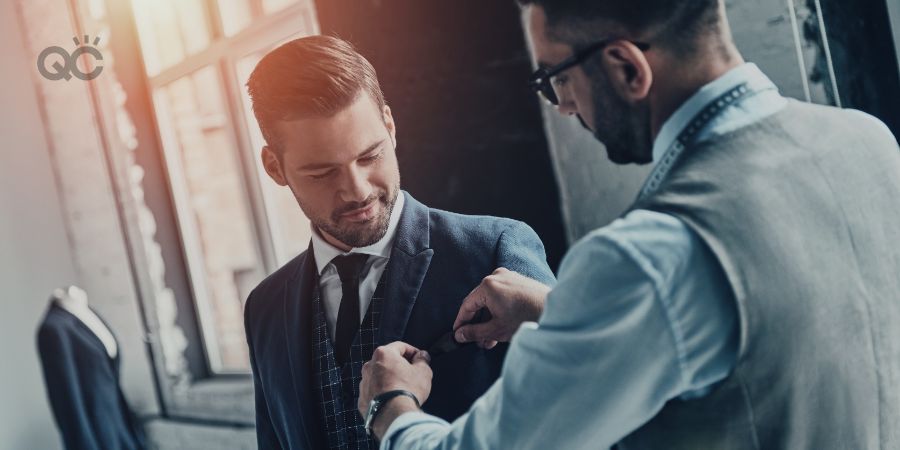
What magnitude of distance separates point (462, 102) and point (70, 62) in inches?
45.5

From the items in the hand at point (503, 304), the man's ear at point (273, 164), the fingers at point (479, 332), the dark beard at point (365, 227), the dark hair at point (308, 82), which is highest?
the dark hair at point (308, 82)

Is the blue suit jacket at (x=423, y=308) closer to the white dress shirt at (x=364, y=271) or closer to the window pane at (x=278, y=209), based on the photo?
the white dress shirt at (x=364, y=271)

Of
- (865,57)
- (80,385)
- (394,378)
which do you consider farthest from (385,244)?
(80,385)

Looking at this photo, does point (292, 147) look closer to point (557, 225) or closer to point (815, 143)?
point (557, 225)

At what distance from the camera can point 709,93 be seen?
772mm

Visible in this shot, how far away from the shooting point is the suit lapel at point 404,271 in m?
1.26

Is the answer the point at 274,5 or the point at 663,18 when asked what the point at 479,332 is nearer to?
the point at 663,18

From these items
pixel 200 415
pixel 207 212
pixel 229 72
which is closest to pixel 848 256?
pixel 229 72

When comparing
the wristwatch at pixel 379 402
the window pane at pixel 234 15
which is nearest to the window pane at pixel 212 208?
the window pane at pixel 234 15

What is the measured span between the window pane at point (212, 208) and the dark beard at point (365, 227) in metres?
0.62

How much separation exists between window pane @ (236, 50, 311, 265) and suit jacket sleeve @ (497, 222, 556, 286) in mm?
473

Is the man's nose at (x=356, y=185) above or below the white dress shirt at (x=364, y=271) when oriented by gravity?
above

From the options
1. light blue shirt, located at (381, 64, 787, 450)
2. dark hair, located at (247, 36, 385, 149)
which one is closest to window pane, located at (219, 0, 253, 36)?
dark hair, located at (247, 36, 385, 149)

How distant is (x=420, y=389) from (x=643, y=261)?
19.3 inches
